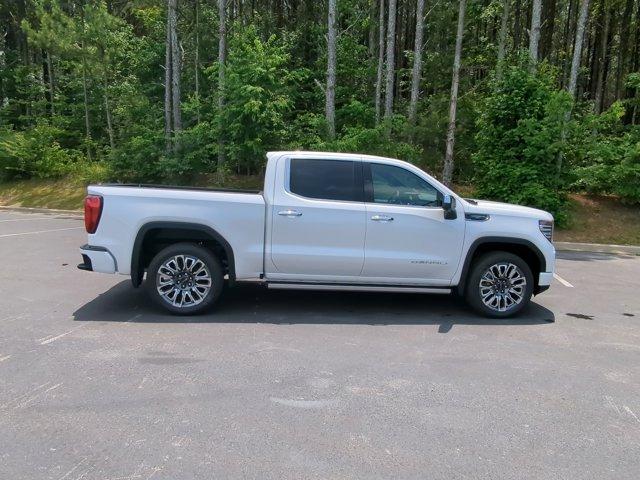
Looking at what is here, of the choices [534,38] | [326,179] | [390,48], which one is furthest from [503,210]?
[390,48]

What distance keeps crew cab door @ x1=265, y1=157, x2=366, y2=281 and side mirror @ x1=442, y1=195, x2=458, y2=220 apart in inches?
37.6

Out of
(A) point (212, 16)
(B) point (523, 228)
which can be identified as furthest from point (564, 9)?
(B) point (523, 228)

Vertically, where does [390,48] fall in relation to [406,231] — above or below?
above

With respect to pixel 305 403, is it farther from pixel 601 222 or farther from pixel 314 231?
pixel 601 222

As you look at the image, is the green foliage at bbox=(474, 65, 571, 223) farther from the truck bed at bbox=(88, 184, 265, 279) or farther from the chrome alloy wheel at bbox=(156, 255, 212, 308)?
the chrome alloy wheel at bbox=(156, 255, 212, 308)

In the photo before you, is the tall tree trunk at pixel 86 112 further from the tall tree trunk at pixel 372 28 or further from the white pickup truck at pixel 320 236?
the white pickup truck at pixel 320 236

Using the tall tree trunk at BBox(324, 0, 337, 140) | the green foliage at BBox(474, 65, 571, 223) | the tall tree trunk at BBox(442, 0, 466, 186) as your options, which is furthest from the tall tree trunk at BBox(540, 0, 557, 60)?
the tall tree trunk at BBox(324, 0, 337, 140)

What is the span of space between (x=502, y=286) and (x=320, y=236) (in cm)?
235

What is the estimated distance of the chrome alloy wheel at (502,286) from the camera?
246 inches

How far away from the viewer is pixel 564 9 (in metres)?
28.5

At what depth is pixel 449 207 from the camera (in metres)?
5.97

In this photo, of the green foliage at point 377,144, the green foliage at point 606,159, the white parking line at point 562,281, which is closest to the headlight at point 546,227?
the white parking line at point 562,281

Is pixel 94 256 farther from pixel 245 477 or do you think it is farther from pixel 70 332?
pixel 245 477

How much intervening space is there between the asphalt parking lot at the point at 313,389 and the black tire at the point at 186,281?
20cm
